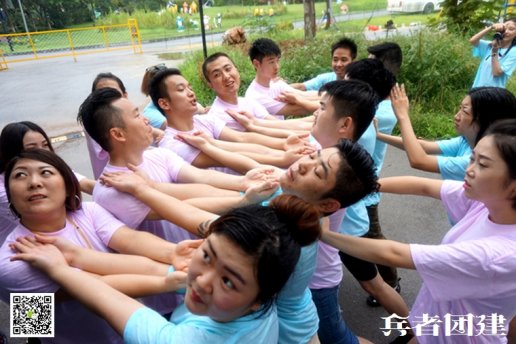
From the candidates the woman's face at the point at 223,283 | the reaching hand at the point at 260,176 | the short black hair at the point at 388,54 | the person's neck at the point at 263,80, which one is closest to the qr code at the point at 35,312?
the woman's face at the point at 223,283

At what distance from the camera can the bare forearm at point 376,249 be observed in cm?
151

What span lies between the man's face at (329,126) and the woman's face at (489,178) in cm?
68

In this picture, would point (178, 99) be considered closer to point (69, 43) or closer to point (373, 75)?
point (373, 75)

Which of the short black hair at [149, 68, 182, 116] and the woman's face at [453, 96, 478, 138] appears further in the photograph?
the short black hair at [149, 68, 182, 116]

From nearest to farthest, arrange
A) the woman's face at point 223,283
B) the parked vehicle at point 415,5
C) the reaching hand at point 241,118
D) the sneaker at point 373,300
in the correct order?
the woman's face at point 223,283 → the sneaker at point 373,300 → the reaching hand at point 241,118 → the parked vehicle at point 415,5

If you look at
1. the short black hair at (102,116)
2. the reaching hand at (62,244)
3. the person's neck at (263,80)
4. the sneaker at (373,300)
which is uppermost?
the short black hair at (102,116)

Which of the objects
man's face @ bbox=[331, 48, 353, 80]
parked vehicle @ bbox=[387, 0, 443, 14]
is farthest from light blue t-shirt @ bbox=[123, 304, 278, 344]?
parked vehicle @ bbox=[387, 0, 443, 14]

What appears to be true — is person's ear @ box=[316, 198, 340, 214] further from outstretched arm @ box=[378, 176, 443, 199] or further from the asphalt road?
the asphalt road

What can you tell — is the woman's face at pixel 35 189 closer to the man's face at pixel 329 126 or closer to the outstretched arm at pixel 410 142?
the man's face at pixel 329 126

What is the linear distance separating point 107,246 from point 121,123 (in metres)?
0.62

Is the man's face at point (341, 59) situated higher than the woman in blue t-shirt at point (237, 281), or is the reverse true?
A: the man's face at point (341, 59)

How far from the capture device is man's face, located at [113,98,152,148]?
1.89m

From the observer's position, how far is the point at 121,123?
6.18ft

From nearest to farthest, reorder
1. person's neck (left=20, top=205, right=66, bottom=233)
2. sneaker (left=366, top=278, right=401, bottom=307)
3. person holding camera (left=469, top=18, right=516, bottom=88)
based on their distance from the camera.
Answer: person's neck (left=20, top=205, right=66, bottom=233) < sneaker (left=366, top=278, right=401, bottom=307) < person holding camera (left=469, top=18, right=516, bottom=88)
